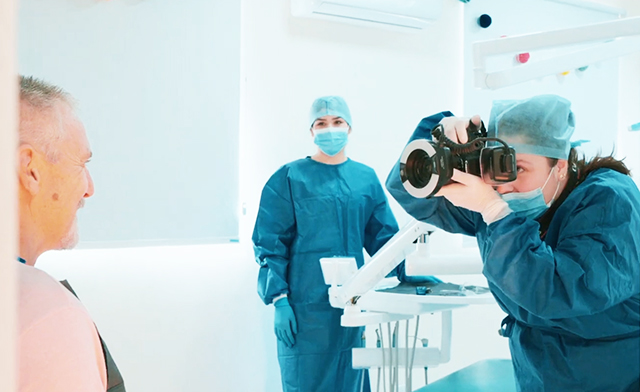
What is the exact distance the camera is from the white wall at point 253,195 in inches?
106

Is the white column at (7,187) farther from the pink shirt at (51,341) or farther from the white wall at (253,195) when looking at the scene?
the white wall at (253,195)

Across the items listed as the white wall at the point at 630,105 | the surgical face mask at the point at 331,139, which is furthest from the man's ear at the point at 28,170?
the white wall at the point at 630,105

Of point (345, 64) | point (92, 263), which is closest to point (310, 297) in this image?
point (92, 263)

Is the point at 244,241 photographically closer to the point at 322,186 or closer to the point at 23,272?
the point at 322,186

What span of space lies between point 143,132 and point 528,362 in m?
2.01

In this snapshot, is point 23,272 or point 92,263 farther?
point 92,263

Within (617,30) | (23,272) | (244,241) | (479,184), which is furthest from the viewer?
(244,241)

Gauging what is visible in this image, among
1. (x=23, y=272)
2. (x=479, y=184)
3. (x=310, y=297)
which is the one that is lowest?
(x=310, y=297)

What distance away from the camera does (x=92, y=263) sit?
2.63 meters

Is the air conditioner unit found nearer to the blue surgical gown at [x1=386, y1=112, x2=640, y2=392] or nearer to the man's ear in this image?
the blue surgical gown at [x1=386, y1=112, x2=640, y2=392]

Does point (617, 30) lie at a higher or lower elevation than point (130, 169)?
higher

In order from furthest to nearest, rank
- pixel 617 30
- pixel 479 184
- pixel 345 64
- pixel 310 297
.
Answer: pixel 345 64, pixel 310 297, pixel 479 184, pixel 617 30

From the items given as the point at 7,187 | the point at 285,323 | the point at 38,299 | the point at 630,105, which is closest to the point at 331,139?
the point at 285,323

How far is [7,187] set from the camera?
11.3 inches
